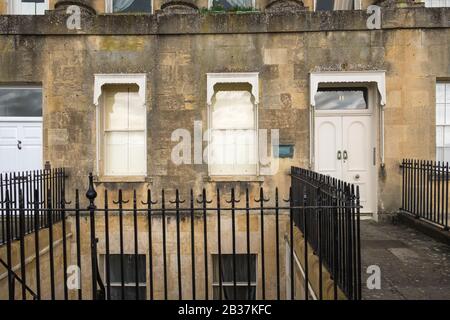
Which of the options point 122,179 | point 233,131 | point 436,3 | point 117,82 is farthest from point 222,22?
point 436,3

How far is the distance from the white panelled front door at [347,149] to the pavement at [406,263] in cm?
175

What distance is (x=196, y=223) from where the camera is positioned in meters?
8.84

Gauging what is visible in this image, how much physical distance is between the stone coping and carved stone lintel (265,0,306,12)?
219mm

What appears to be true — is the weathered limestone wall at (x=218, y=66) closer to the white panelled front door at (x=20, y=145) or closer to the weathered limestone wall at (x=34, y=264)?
the white panelled front door at (x=20, y=145)

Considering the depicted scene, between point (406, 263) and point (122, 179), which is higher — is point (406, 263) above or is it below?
below


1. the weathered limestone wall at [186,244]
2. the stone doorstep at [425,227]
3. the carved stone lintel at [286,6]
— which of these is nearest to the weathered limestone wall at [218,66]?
the carved stone lintel at [286,6]

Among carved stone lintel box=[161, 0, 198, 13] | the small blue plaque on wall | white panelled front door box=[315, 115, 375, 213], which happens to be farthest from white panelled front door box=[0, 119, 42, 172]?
white panelled front door box=[315, 115, 375, 213]

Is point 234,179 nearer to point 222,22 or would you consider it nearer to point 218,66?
point 218,66

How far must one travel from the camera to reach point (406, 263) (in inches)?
209

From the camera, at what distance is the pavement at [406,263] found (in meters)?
4.22

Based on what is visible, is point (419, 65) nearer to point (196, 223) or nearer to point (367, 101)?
point (367, 101)

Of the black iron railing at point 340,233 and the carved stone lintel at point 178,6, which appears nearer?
the black iron railing at point 340,233

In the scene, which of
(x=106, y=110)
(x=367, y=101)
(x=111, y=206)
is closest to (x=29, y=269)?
(x=111, y=206)

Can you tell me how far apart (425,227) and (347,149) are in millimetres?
2709
